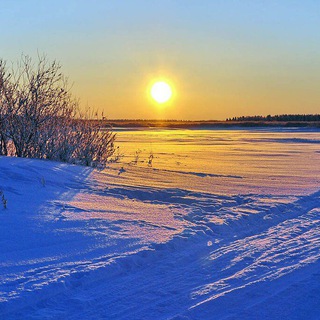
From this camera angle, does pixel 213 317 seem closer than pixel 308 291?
Yes

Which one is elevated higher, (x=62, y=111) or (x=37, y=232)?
(x=62, y=111)

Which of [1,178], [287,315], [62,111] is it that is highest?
[62,111]

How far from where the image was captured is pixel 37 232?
5.50 meters

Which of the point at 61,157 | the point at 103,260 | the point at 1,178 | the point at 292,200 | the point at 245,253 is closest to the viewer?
the point at 103,260

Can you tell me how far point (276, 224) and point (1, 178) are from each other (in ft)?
14.5

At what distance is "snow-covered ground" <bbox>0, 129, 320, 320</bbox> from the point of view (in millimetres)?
3916

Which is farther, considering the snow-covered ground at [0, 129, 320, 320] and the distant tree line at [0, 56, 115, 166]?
the distant tree line at [0, 56, 115, 166]

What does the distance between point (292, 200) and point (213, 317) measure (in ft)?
17.6

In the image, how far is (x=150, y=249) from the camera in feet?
17.4

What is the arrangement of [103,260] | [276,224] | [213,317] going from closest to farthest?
1. [213,317]
2. [103,260]
3. [276,224]

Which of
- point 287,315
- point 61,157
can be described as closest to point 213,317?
point 287,315

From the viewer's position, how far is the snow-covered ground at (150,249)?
392cm

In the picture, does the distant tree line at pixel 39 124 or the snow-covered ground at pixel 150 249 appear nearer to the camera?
the snow-covered ground at pixel 150 249

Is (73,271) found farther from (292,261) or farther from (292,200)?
(292,200)
